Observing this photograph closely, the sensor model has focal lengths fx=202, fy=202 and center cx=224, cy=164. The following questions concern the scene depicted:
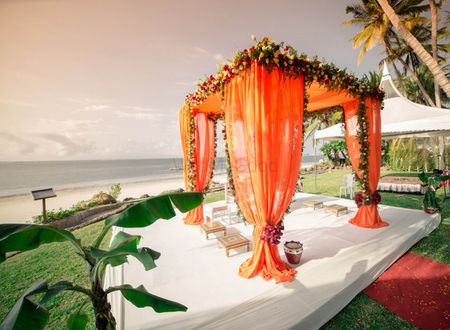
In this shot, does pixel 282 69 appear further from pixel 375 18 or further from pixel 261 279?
pixel 375 18

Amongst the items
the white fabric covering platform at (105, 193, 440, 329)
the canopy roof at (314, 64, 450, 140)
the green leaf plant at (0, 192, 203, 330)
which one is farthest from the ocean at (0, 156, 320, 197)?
the green leaf plant at (0, 192, 203, 330)

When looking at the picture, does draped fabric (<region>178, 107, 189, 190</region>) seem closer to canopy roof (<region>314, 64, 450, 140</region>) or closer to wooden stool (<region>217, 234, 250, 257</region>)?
wooden stool (<region>217, 234, 250, 257</region>)

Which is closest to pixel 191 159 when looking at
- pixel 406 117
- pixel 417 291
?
pixel 417 291

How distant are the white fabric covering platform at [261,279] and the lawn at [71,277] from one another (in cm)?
19

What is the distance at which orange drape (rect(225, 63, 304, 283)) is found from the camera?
3.65 m

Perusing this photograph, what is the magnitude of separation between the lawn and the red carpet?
0.22m

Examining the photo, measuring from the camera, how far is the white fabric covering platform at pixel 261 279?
2840 mm

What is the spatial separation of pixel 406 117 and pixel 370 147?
11.9ft

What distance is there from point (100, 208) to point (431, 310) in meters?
12.3

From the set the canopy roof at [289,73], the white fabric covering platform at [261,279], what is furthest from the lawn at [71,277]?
the canopy roof at [289,73]

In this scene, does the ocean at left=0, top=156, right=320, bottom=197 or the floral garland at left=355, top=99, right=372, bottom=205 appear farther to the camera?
the ocean at left=0, top=156, right=320, bottom=197

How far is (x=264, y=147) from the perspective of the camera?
3.66 metres

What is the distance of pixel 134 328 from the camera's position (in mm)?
2705

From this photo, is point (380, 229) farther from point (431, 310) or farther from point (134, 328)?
point (134, 328)
